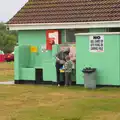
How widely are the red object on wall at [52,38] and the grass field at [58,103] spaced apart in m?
3.36

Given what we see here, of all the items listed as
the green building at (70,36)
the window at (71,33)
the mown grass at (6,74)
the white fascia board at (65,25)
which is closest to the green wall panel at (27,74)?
the green building at (70,36)

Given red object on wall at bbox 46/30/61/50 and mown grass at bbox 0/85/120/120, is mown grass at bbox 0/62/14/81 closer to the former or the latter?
red object on wall at bbox 46/30/61/50

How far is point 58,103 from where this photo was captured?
56.2ft

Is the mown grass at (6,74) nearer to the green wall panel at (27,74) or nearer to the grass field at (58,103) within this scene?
the green wall panel at (27,74)

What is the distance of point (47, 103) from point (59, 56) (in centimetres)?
668

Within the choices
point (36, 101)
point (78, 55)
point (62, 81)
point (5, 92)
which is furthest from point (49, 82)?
point (36, 101)

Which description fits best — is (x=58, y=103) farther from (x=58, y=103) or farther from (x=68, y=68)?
(x=68, y=68)

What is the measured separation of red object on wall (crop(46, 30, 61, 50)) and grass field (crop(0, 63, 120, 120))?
132 inches

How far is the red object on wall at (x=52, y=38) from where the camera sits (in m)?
25.5

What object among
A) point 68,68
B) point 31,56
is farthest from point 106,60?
point 31,56

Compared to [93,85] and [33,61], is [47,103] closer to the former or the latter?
[93,85]

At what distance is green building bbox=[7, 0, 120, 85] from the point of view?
22.2m

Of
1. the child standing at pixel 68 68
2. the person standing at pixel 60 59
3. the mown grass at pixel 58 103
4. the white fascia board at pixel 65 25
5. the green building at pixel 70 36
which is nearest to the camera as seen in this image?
the mown grass at pixel 58 103

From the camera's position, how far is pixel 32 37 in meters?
26.5
